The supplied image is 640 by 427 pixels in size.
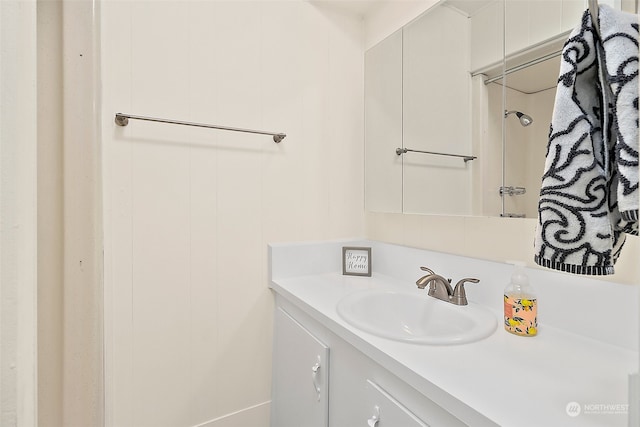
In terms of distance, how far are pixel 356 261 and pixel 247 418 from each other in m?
0.85

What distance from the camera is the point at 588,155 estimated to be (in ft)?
1.77

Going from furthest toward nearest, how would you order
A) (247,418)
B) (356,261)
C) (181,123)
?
(356,261) < (247,418) < (181,123)

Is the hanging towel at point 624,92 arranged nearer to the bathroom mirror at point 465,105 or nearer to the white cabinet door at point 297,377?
the bathroom mirror at point 465,105

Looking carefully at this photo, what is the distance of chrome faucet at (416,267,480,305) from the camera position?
1141mm

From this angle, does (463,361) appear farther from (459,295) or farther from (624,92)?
(624,92)

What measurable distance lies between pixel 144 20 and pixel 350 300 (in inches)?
50.5

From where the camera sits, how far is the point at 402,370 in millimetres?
759

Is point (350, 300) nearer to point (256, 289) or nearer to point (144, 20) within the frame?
point (256, 289)

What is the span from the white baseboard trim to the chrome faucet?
917 mm
